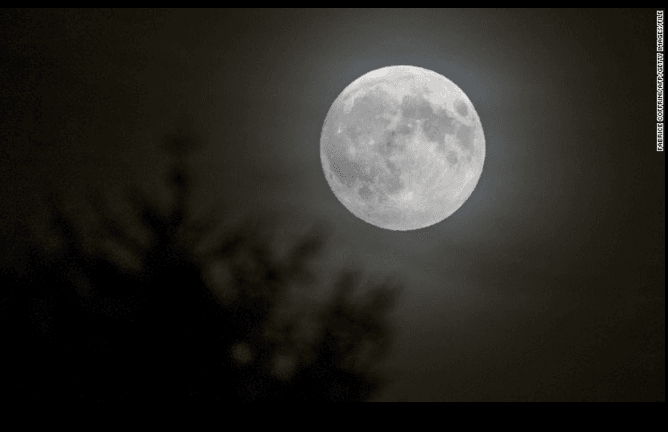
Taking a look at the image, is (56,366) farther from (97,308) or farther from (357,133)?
(357,133)

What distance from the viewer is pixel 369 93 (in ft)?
13.3

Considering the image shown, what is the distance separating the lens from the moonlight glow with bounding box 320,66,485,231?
3.91 meters

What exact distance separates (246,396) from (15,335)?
2202 millimetres

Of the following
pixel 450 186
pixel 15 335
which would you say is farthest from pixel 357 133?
pixel 15 335

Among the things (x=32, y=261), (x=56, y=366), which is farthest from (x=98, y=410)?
(x=32, y=261)

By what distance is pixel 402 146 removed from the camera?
153 inches

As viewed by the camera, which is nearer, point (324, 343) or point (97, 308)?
point (97, 308)

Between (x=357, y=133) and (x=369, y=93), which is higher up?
(x=369, y=93)

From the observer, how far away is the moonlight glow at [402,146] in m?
3.91

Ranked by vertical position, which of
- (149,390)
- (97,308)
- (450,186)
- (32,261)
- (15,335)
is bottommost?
(149,390)

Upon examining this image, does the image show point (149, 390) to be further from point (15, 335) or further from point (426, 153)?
point (426, 153)

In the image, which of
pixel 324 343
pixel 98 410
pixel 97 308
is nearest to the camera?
pixel 98 410

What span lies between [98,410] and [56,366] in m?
0.57

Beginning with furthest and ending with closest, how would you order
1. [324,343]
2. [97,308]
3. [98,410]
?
1. [324,343]
2. [97,308]
3. [98,410]
